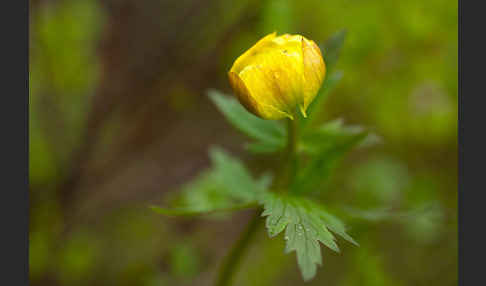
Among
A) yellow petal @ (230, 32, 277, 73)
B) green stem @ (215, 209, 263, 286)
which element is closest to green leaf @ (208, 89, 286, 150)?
green stem @ (215, 209, 263, 286)

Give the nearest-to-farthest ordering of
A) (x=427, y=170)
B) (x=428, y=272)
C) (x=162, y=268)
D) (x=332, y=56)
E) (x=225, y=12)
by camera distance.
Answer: (x=332, y=56) → (x=162, y=268) → (x=428, y=272) → (x=427, y=170) → (x=225, y=12)

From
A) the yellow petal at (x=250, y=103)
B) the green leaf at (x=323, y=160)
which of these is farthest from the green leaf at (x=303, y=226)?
the yellow petal at (x=250, y=103)

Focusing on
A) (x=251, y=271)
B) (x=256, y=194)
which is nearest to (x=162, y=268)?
(x=251, y=271)

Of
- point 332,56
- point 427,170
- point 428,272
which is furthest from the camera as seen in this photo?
point 427,170

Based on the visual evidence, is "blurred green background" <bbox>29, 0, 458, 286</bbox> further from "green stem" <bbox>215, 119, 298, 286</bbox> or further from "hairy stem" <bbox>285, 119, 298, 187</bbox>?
"hairy stem" <bbox>285, 119, 298, 187</bbox>

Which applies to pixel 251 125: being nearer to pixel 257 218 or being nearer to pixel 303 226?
pixel 257 218

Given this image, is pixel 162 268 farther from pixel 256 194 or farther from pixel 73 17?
pixel 73 17

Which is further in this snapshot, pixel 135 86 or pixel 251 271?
pixel 135 86

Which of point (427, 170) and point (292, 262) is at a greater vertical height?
point (427, 170)

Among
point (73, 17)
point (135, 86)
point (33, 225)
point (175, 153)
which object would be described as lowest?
point (33, 225)
